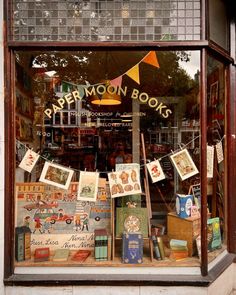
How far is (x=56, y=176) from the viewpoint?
4852 millimetres

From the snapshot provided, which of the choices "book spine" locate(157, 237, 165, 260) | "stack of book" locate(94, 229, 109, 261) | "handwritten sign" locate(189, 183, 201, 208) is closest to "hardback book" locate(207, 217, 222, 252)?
"handwritten sign" locate(189, 183, 201, 208)

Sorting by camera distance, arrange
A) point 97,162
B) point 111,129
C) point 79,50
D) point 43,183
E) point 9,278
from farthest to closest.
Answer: point 111,129 < point 97,162 < point 43,183 < point 79,50 < point 9,278

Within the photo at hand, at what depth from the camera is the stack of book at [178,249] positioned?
468 cm

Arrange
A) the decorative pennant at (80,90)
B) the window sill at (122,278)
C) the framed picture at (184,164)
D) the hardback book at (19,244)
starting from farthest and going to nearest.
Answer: the decorative pennant at (80,90), the framed picture at (184,164), the hardback book at (19,244), the window sill at (122,278)

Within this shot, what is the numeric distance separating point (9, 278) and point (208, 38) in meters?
3.70

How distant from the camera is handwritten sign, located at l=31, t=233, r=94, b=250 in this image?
191 inches

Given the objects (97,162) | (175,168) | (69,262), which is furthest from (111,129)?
(69,262)

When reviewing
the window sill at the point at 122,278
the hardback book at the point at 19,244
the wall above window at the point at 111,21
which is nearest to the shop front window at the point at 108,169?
the hardback book at the point at 19,244

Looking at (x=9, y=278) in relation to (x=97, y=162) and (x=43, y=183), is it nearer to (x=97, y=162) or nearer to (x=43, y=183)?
(x=43, y=183)

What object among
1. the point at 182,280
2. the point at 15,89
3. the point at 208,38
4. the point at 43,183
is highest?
the point at 208,38

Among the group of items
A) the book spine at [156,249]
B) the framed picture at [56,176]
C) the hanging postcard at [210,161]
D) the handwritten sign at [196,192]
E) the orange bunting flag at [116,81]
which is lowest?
the book spine at [156,249]

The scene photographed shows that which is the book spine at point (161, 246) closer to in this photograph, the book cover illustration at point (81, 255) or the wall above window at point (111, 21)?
the book cover illustration at point (81, 255)

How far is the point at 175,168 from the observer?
4.93m

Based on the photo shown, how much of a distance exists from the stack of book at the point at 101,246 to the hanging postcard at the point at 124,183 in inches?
21.4
